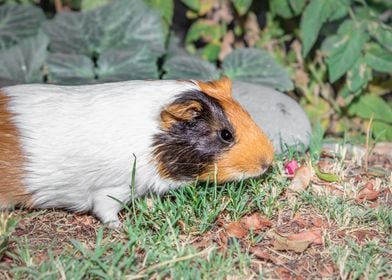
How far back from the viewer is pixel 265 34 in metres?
5.69

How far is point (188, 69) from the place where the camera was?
5.14 m

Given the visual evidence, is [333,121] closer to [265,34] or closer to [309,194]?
[265,34]

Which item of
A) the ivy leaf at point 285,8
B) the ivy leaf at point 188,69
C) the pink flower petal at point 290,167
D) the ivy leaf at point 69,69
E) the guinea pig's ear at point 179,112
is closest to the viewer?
the guinea pig's ear at point 179,112

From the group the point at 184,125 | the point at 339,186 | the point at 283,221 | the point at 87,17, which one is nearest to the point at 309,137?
the point at 339,186

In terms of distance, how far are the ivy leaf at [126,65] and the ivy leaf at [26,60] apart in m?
0.46

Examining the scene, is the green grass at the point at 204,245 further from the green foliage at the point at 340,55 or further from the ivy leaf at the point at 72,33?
the ivy leaf at the point at 72,33

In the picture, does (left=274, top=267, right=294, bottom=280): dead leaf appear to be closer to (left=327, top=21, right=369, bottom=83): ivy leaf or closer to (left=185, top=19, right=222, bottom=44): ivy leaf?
(left=327, top=21, right=369, bottom=83): ivy leaf

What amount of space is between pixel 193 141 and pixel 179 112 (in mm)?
157

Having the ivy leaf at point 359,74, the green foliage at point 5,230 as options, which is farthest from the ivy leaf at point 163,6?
the green foliage at point 5,230

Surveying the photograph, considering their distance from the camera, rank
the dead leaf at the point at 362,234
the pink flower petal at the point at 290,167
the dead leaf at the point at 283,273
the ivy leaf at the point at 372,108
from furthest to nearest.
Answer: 1. the ivy leaf at the point at 372,108
2. the pink flower petal at the point at 290,167
3. the dead leaf at the point at 362,234
4. the dead leaf at the point at 283,273

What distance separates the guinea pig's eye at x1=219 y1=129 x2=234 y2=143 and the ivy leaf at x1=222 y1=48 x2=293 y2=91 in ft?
5.44

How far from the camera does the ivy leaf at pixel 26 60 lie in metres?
5.12

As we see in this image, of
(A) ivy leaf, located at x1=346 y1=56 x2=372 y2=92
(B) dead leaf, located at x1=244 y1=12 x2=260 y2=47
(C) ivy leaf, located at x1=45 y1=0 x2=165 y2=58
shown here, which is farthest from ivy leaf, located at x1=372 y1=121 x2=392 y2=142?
(C) ivy leaf, located at x1=45 y1=0 x2=165 y2=58

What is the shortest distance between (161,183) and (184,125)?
12.1 inches
